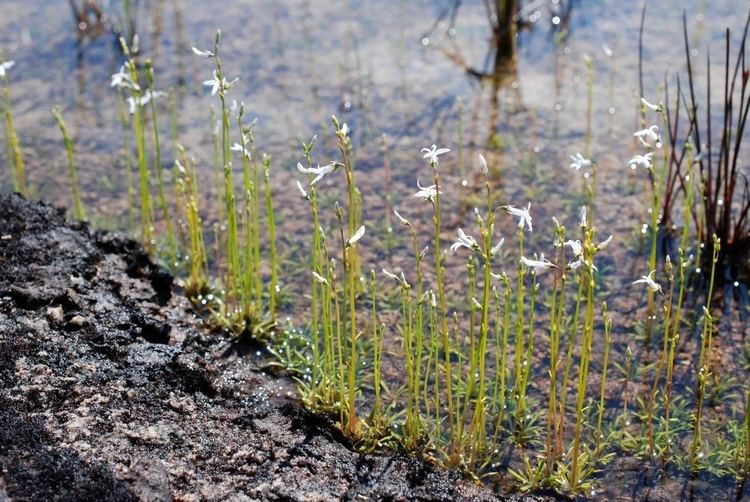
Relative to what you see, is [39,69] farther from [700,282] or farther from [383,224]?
[700,282]

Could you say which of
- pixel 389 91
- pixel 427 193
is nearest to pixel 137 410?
pixel 427 193

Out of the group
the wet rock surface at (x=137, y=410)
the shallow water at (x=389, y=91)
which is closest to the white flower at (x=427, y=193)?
the wet rock surface at (x=137, y=410)

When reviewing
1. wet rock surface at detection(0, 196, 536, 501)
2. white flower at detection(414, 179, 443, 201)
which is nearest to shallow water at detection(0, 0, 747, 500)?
wet rock surface at detection(0, 196, 536, 501)

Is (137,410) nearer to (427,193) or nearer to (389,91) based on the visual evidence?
(427,193)

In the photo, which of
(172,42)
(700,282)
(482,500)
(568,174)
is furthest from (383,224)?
(172,42)

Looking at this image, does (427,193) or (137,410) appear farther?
(137,410)

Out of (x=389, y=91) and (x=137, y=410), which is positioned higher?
(x=389, y=91)

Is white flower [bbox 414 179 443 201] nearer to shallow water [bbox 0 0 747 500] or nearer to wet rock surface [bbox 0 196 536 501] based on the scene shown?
wet rock surface [bbox 0 196 536 501]
